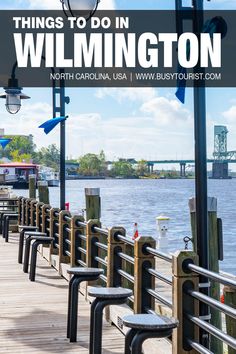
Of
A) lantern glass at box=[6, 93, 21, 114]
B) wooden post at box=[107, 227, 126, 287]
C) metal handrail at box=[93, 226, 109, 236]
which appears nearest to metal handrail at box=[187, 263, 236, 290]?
wooden post at box=[107, 227, 126, 287]

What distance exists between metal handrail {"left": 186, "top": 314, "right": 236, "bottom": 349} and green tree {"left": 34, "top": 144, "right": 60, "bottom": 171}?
136141 mm

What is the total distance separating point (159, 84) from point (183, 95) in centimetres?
376

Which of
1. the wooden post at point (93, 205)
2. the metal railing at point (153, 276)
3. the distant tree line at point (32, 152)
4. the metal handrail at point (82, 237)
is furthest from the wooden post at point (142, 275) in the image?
the distant tree line at point (32, 152)

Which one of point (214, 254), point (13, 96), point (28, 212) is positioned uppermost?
point (13, 96)

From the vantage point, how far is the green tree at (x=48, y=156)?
14380cm

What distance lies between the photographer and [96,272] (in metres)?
6.33

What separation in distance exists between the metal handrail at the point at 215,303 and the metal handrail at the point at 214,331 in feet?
0.50

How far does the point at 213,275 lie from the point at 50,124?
8.59 metres

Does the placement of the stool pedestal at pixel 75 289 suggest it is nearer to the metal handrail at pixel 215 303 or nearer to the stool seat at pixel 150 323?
the metal handrail at pixel 215 303

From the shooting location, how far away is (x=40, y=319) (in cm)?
744

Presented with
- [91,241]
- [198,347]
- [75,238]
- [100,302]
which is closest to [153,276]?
[100,302]

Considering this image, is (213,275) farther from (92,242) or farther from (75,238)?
(75,238)

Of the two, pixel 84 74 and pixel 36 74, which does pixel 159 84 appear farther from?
pixel 36 74

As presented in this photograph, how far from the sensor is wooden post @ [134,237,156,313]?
19.7 feet
